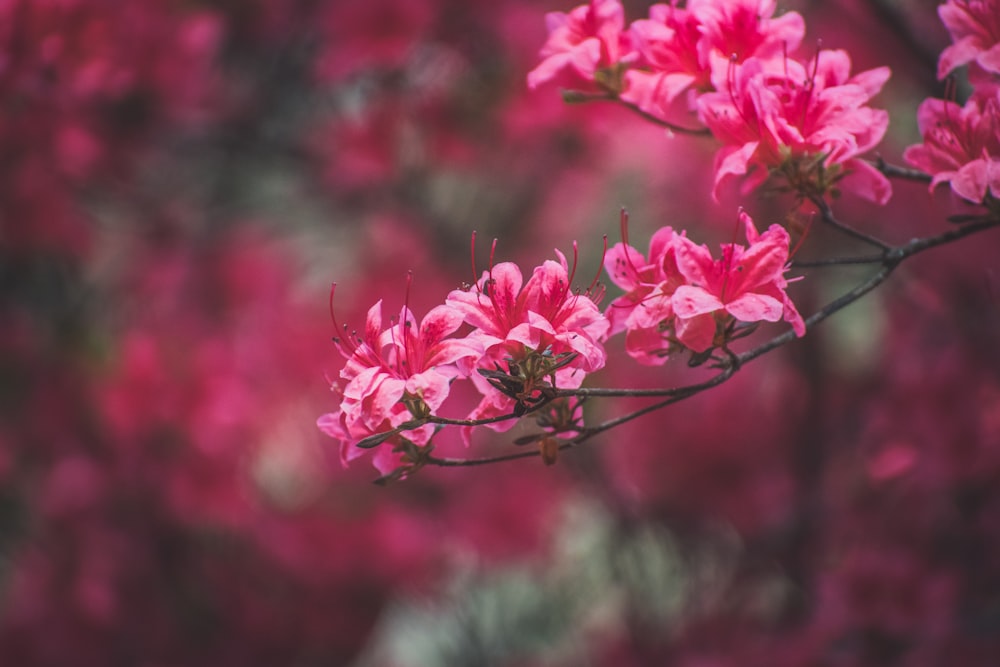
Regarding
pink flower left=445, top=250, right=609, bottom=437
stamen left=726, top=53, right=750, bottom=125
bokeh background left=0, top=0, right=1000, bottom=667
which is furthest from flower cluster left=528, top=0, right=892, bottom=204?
bokeh background left=0, top=0, right=1000, bottom=667

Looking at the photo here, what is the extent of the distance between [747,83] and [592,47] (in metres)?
A: 0.17

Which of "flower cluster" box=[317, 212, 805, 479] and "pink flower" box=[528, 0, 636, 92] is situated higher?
"pink flower" box=[528, 0, 636, 92]

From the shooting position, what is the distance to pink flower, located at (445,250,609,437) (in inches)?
26.0

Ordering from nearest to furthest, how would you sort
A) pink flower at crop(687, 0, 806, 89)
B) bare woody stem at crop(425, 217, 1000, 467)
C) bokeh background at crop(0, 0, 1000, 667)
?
bare woody stem at crop(425, 217, 1000, 467)
pink flower at crop(687, 0, 806, 89)
bokeh background at crop(0, 0, 1000, 667)

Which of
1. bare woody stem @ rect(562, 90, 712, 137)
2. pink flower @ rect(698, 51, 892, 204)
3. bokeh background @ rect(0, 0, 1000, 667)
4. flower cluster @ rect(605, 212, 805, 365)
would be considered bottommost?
bokeh background @ rect(0, 0, 1000, 667)

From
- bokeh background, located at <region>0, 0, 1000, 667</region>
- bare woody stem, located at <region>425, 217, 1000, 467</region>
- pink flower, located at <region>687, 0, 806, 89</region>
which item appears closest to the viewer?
bare woody stem, located at <region>425, 217, 1000, 467</region>

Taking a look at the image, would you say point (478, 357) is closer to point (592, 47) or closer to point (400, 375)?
point (400, 375)

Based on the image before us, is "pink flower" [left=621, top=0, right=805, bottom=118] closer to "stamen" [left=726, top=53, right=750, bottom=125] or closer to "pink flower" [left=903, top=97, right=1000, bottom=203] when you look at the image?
"stamen" [left=726, top=53, right=750, bottom=125]

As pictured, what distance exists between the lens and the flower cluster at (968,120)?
2.27 feet

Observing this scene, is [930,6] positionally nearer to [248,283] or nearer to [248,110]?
[248,110]

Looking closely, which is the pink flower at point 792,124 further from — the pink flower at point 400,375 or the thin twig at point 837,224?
the pink flower at point 400,375

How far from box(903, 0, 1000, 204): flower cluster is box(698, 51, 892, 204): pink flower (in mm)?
41

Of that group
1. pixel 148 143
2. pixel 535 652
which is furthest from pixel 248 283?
pixel 535 652

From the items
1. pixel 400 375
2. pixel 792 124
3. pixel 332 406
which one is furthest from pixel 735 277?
pixel 332 406
